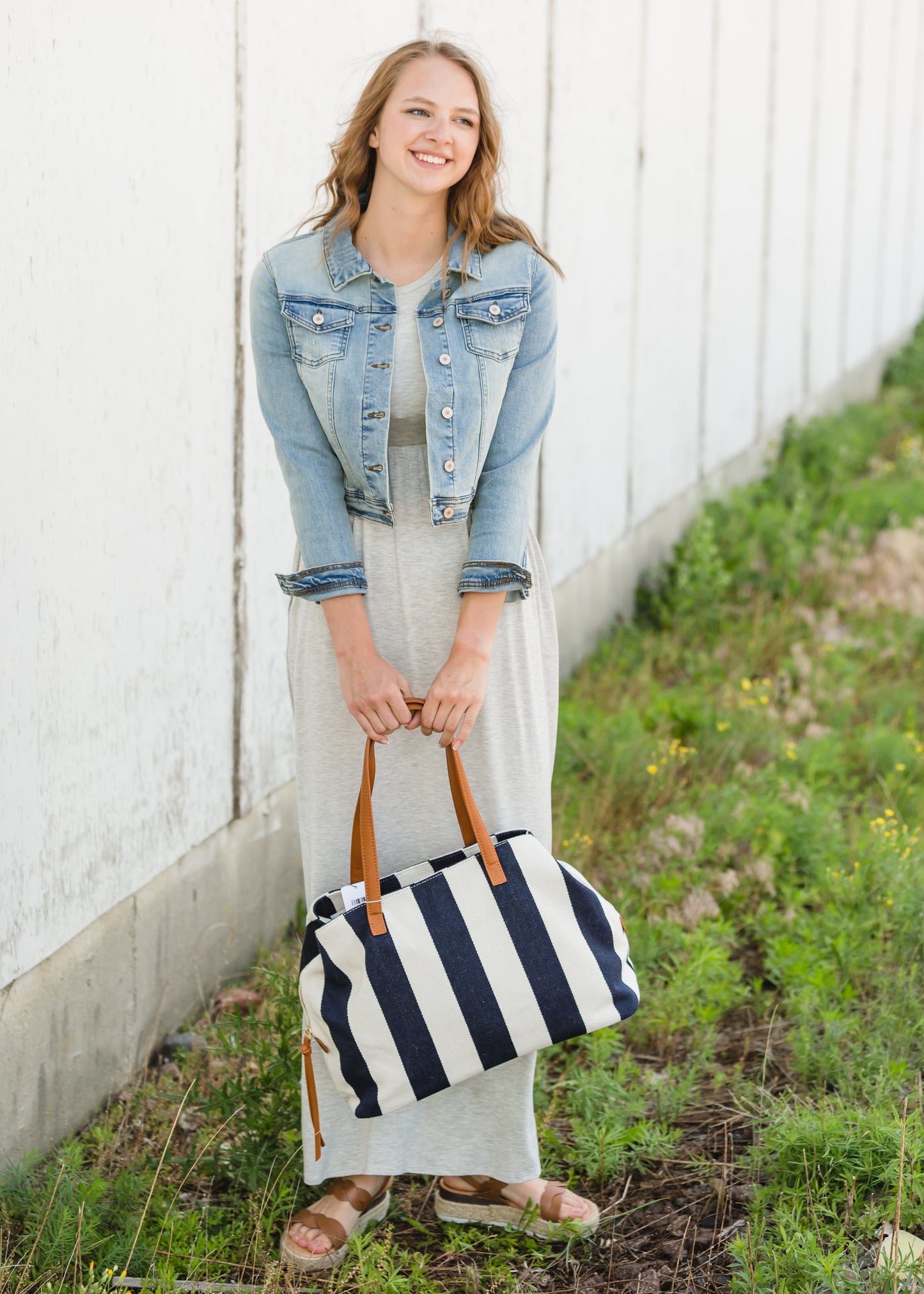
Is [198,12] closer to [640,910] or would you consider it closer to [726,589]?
[640,910]

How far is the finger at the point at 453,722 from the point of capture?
2.27 m

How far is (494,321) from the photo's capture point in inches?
89.3

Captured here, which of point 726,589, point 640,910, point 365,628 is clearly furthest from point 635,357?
point 365,628

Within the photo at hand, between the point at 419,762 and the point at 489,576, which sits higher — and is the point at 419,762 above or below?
below

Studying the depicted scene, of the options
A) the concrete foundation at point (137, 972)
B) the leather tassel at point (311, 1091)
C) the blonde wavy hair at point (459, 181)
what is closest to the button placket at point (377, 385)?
the blonde wavy hair at point (459, 181)

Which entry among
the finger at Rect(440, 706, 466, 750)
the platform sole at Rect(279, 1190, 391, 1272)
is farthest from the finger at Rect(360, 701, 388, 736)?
the platform sole at Rect(279, 1190, 391, 1272)

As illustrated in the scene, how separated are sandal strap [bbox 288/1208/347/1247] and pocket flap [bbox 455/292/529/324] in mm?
1692

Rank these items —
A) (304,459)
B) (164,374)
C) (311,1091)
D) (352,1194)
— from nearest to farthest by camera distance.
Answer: (304,459) → (311,1091) → (352,1194) → (164,374)

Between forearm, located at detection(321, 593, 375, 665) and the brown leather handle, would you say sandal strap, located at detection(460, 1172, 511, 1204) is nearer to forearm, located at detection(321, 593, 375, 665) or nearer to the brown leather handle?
the brown leather handle

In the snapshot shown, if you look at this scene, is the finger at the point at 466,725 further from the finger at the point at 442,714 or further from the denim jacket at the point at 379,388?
the denim jacket at the point at 379,388

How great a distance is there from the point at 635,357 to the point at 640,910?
11.0ft

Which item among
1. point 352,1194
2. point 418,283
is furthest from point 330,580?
point 352,1194

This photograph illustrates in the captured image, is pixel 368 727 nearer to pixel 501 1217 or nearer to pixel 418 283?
pixel 418 283

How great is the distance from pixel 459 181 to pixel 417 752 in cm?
103
